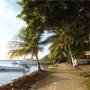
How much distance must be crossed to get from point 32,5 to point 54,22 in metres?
2.94

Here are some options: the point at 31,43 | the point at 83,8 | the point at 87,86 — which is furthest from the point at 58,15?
the point at 31,43

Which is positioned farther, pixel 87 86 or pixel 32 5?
pixel 87 86

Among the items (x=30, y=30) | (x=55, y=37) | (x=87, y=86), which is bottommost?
(x=87, y=86)

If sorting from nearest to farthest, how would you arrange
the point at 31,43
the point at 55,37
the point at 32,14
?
the point at 32,14 < the point at 31,43 < the point at 55,37

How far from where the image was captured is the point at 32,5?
16.3 metres

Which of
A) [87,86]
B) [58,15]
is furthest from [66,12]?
[87,86]

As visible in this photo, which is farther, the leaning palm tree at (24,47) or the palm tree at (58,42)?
the palm tree at (58,42)

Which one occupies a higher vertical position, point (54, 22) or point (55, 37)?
A: point (55, 37)

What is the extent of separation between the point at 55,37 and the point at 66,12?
33.4 m

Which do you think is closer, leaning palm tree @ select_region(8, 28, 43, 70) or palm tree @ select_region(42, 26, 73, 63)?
leaning palm tree @ select_region(8, 28, 43, 70)

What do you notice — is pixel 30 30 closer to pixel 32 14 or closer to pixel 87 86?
pixel 32 14

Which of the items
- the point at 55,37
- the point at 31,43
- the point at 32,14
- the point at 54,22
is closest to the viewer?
the point at 32,14

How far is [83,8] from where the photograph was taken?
16703 millimetres

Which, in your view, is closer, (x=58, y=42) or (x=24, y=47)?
(x=24, y=47)
